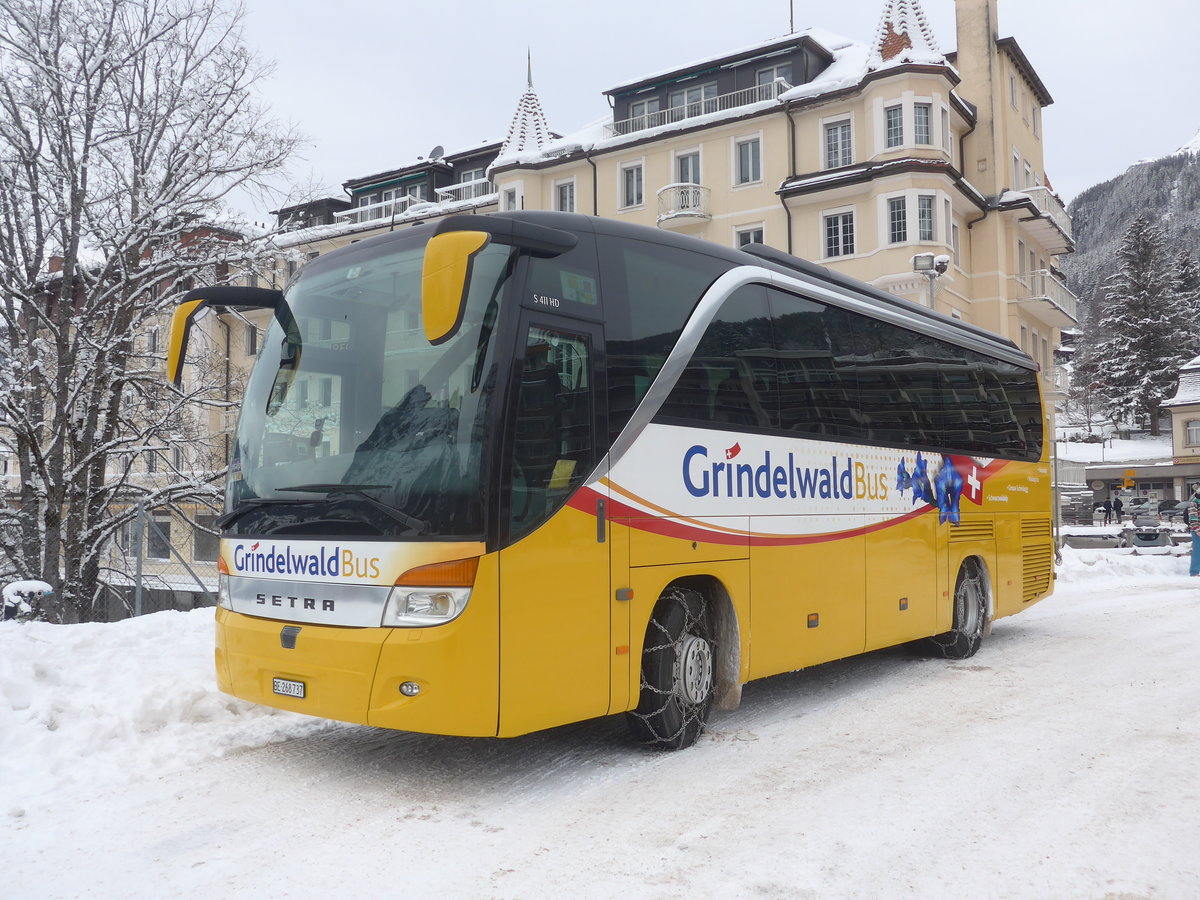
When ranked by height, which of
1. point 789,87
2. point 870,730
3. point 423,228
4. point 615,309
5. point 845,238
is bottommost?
point 870,730

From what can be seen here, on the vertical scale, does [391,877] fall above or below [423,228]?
below

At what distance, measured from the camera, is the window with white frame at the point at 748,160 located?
3734 centimetres

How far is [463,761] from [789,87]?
35.3 m

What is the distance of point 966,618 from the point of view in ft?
36.9

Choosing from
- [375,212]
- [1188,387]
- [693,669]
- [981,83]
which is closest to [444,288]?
[693,669]

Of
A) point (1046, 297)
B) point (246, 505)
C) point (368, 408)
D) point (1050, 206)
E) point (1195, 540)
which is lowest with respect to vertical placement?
point (1195, 540)

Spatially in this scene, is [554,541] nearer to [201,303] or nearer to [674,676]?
[674,676]

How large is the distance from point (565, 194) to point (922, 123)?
14.6 meters

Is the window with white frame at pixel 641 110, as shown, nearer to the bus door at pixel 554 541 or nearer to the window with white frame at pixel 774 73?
the window with white frame at pixel 774 73

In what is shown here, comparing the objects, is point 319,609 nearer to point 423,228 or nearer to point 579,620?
point 579,620

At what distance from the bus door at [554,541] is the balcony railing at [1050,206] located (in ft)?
122

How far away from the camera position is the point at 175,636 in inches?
360

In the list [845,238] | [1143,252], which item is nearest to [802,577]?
[845,238]

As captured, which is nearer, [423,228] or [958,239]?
[423,228]
